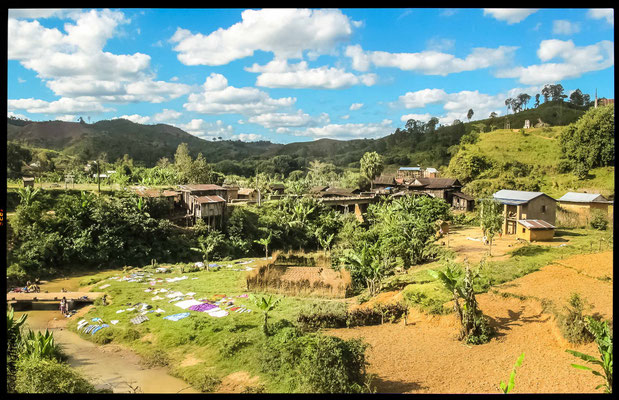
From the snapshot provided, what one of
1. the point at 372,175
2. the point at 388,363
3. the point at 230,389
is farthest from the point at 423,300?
the point at 372,175

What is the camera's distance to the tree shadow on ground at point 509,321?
398 inches

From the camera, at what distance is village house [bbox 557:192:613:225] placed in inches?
948

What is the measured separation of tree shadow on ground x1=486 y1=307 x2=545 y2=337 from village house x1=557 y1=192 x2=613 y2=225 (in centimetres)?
1743

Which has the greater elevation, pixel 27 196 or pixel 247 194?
pixel 27 196

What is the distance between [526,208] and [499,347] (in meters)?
14.9

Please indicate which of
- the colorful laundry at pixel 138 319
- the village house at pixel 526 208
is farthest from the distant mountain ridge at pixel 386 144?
the colorful laundry at pixel 138 319

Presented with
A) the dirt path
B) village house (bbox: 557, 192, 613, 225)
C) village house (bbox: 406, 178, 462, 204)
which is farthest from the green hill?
the dirt path

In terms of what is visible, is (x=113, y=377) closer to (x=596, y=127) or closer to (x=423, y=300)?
(x=423, y=300)

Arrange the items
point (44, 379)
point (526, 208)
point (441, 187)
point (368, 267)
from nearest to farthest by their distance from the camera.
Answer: point (44, 379) < point (368, 267) < point (526, 208) < point (441, 187)

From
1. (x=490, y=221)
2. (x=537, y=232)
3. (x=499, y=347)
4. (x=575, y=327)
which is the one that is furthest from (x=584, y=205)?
(x=499, y=347)

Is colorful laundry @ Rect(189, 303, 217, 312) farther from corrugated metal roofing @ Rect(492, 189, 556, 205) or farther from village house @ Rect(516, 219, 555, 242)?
corrugated metal roofing @ Rect(492, 189, 556, 205)

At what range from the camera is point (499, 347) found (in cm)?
928

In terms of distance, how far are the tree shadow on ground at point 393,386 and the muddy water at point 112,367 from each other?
3663mm

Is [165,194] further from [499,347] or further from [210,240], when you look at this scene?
[499,347]
